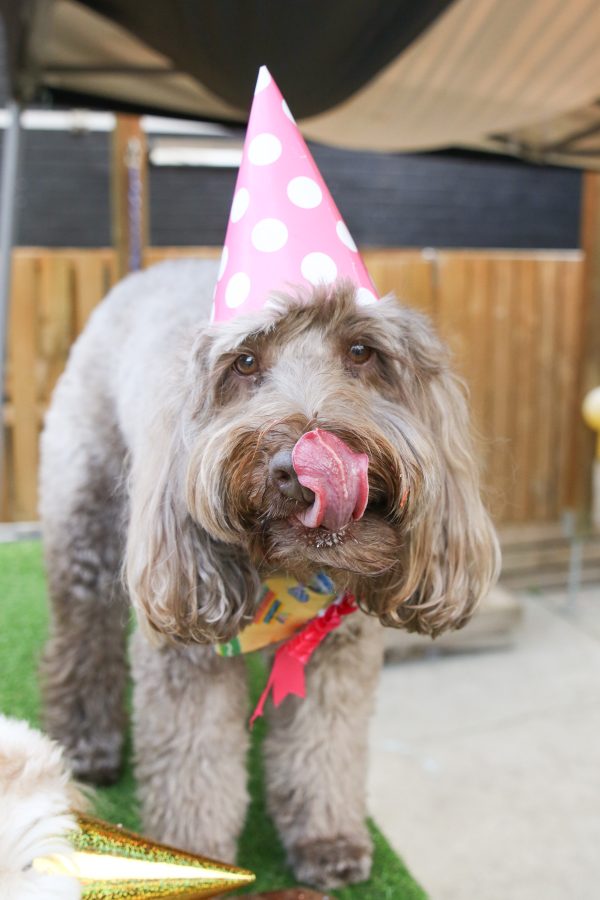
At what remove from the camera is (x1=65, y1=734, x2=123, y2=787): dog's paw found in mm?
2275

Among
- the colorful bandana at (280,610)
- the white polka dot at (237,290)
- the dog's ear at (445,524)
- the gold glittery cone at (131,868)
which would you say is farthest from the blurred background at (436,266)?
the gold glittery cone at (131,868)

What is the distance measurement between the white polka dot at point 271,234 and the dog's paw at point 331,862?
1338mm

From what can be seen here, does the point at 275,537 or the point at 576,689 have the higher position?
the point at 275,537

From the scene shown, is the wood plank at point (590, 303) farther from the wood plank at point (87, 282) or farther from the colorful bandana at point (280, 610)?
the colorful bandana at point (280, 610)

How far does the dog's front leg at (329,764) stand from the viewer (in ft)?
6.37

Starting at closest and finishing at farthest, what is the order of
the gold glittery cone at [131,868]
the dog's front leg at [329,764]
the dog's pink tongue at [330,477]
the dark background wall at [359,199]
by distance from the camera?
1. the gold glittery cone at [131,868]
2. the dog's pink tongue at [330,477]
3. the dog's front leg at [329,764]
4. the dark background wall at [359,199]

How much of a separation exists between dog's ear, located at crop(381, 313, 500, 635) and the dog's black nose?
351mm

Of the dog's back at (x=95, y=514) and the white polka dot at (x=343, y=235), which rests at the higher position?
the white polka dot at (x=343, y=235)

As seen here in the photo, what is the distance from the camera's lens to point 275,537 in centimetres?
137

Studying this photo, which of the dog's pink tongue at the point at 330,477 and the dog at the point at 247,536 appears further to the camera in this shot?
the dog at the point at 247,536

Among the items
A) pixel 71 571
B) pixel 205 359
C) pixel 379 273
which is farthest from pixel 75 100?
pixel 379 273

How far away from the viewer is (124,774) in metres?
2.37

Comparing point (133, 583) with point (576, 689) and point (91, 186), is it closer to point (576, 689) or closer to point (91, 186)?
point (576, 689)

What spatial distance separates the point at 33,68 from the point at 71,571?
58.3 inches
